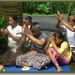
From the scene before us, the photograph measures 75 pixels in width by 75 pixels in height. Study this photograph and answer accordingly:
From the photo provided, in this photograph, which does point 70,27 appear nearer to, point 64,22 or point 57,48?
point 64,22

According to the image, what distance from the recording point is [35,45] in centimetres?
299

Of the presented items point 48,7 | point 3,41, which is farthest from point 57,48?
point 3,41

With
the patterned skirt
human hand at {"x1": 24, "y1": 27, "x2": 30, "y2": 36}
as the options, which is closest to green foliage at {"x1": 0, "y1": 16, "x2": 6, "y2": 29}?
human hand at {"x1": 24, "y1": 27, "x2": 30, "y2": 36}

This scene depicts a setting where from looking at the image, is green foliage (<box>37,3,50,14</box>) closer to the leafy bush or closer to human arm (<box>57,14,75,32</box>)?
human arm (<box>57,14,75,32</box>)

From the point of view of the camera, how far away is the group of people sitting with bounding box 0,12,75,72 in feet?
9.66

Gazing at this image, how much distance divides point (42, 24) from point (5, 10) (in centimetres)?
52

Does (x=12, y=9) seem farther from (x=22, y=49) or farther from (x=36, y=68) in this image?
(x=36, y=68)

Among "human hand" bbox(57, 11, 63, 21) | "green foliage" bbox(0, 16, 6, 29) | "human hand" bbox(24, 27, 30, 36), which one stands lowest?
"human hand" bbox(24, 27, 30, 36)

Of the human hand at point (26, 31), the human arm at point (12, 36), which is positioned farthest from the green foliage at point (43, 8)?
the human arm at point (12, 36)

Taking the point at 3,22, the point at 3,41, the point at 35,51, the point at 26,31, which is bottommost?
the point at 35,51

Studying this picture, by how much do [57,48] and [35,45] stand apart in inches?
11.6

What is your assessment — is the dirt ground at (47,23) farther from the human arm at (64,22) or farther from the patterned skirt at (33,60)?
the patterned skirt at (33,60)

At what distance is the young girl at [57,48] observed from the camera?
2.93 meters

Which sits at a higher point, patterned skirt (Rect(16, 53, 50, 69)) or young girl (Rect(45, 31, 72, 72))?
young girl (Rect(45, 31, 72, 72))
